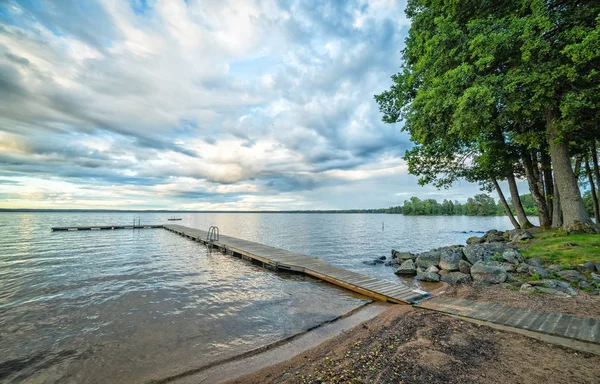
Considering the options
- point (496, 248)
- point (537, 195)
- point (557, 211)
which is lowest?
point (496, 248)

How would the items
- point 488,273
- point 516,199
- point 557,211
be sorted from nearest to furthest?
point 488,273 < point 557,211 < point 516,199

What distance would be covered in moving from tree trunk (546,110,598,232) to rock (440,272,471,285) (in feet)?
20.4

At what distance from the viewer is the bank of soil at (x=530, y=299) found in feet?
19.6

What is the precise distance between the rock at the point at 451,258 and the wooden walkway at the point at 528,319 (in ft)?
15.8

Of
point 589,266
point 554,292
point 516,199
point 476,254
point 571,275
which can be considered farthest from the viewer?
point 516,199

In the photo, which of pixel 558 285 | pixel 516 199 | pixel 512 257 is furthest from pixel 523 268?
pixel 516 199

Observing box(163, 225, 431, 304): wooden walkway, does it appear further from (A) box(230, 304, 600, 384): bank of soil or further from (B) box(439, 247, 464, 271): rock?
(B) box(439, 247, 464, 271): rock

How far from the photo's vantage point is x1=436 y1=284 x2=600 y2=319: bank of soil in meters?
5.98

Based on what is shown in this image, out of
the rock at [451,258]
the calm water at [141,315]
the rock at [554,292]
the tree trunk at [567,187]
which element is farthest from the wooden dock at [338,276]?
the tree trunk at [567,187]

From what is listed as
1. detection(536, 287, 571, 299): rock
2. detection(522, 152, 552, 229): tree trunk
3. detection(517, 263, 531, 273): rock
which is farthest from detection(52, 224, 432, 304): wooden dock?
detection(522, 152, 552, 229): tree trunk

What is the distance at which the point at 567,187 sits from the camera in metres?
11.6

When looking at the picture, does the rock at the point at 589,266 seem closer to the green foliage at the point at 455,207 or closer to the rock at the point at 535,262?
the rock at the point at 535,262

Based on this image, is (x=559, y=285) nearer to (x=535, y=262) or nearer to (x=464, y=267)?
(x=535, y=262)

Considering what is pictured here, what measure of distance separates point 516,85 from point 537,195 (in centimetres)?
1004
